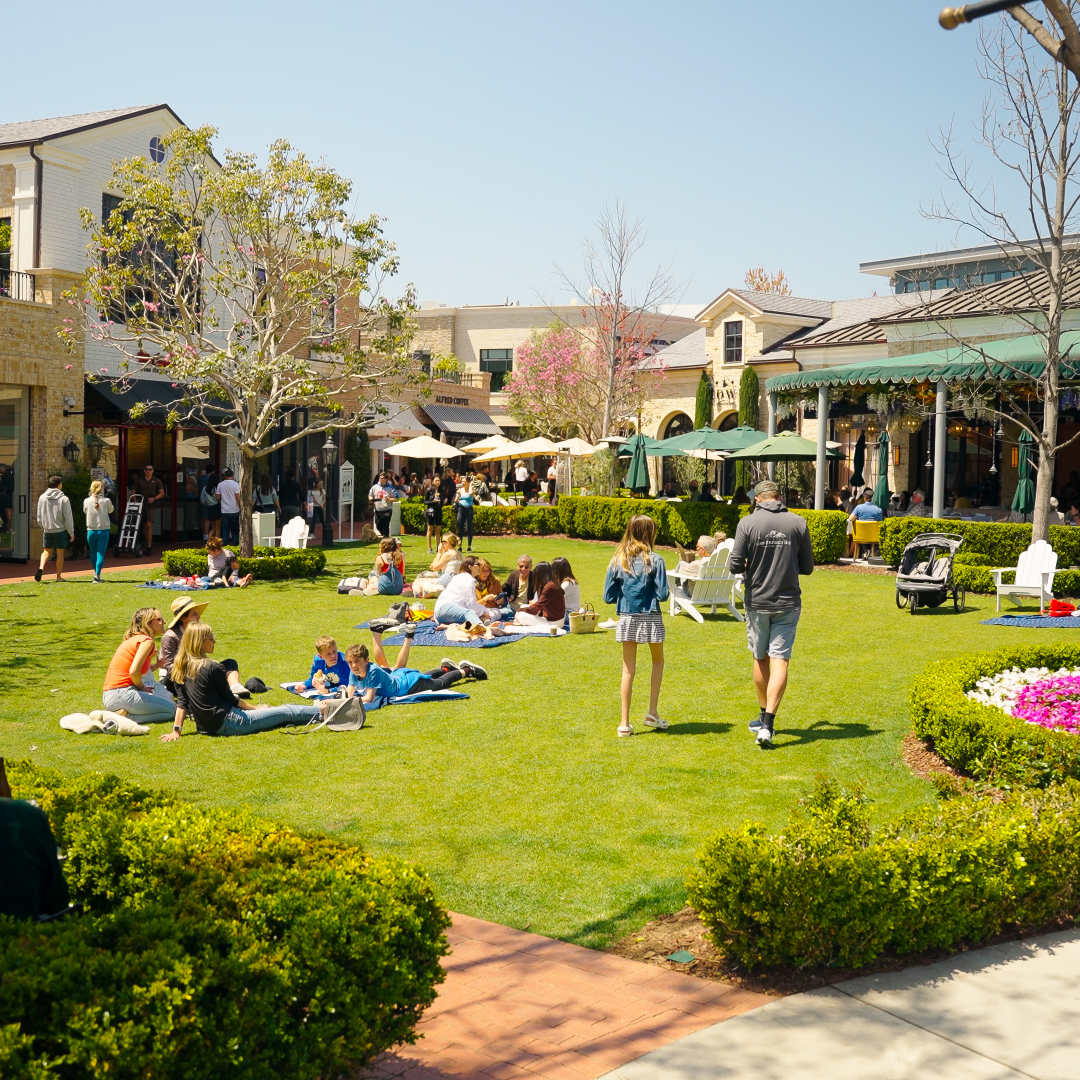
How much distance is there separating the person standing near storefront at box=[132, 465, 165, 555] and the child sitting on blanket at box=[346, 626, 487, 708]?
14.1m

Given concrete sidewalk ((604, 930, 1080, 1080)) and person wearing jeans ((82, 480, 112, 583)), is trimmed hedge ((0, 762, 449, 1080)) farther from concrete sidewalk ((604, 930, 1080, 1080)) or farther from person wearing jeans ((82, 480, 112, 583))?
person wearing jeans ((82, 480, 112, 583))

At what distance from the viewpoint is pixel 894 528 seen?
20844 mm

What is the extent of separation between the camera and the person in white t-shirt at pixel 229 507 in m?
23.5

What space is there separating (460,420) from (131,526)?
2571 cm

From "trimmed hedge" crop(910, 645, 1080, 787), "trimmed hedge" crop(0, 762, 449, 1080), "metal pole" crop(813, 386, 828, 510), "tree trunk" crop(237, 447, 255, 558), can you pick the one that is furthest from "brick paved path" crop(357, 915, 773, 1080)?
"metal pole" crop(813, 386, 828, 510)

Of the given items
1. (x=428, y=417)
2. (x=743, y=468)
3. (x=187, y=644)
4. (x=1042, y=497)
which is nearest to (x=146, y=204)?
(x=187, y=644)

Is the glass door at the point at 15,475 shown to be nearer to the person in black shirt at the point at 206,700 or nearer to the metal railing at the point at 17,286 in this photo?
the metal railing at the point at 17,286

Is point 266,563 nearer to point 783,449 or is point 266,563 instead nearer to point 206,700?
point 206,700

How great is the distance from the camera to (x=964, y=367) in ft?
68.8

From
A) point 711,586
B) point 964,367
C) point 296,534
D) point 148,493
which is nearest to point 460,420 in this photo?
point 148,493

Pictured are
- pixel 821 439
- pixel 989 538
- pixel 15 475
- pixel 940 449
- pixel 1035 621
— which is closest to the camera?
pixel 1035 621

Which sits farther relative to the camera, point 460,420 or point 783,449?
point 460,420

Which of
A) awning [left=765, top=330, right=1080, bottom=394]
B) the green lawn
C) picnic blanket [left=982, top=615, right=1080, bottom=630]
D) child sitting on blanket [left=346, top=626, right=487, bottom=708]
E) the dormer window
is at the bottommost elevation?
the green lawn

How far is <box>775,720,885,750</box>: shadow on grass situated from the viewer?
8.59 meters
